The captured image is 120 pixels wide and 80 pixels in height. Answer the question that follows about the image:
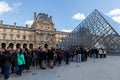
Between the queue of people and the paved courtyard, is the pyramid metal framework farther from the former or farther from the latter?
the paved courtyard

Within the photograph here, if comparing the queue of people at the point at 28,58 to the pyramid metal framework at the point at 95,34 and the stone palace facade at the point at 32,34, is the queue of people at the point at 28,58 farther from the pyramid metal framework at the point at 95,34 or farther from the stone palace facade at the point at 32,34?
the stone palace facade at the point at 32,34

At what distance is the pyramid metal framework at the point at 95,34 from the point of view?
81.9 feet

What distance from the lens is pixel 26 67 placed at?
11453mm

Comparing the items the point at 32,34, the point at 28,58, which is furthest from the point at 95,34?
the point at 32,34

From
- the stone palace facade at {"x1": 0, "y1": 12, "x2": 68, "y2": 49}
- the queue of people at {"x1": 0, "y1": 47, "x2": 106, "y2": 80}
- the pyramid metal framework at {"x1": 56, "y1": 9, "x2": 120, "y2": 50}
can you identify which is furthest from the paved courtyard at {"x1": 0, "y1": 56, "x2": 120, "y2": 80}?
the stone palace facade at {"x1": 0, "y1": 12, "x2": 68, "y2": 49}

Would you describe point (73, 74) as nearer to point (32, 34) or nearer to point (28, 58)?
point (28, 58)

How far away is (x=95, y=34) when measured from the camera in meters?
26.9

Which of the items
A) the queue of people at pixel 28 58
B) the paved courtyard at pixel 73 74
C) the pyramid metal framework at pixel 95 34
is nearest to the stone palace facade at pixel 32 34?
the pyramid metal framework at pixel 95 34

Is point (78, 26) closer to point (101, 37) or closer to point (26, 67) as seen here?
point (101, 37)

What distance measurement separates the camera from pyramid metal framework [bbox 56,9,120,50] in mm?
24953

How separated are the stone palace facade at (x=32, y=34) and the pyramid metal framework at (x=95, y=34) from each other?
35992 mm

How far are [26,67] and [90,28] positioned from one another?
1778cm

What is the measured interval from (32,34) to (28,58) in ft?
201

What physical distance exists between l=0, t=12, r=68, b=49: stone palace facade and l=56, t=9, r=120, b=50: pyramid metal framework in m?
36.0
